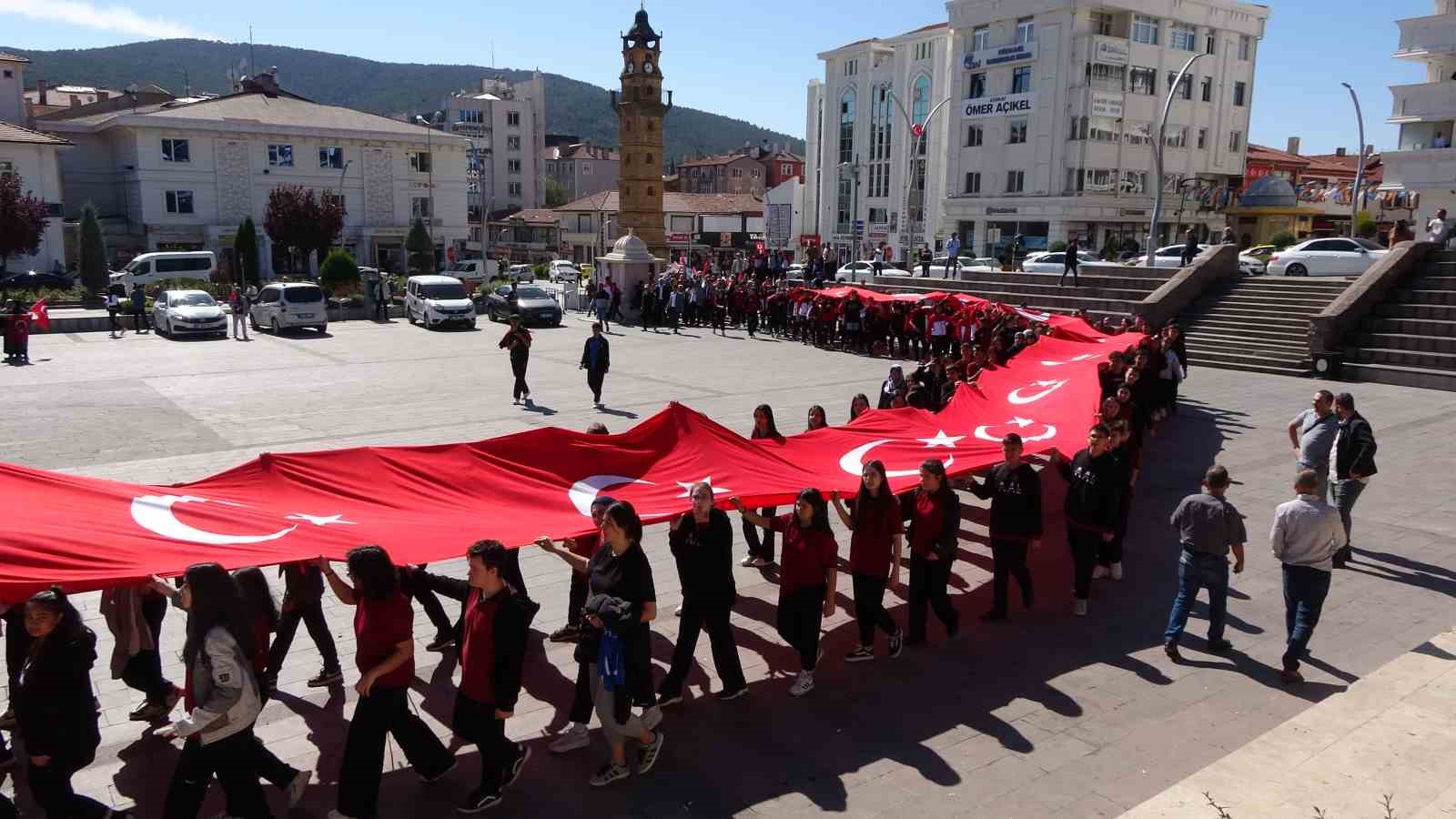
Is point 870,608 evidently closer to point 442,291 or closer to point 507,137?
point 442,291

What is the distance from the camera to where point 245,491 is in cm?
696

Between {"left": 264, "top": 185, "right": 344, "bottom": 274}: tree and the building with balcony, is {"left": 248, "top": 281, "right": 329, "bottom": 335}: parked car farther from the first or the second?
the building with balcony

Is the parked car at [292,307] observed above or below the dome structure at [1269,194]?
below

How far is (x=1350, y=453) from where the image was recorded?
31.5 feet

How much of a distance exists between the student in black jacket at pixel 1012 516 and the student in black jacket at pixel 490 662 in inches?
167

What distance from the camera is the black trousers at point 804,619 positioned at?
7.18 m

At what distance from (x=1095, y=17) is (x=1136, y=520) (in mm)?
57832

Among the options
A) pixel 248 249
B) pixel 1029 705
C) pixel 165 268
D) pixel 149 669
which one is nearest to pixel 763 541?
pixel 1029 705

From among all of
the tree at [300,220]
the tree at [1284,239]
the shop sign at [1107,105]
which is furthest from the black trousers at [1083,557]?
the shop sign at [1107,105]

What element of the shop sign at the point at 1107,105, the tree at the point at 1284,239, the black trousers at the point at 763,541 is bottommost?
the black trousers at the point at 763,541

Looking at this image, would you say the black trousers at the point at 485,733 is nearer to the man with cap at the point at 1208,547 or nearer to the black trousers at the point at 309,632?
the black trousers at the point at 309,632

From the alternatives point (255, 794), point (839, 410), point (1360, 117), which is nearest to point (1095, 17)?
point (1360, 117)

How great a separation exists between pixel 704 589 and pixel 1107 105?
61.3 meters

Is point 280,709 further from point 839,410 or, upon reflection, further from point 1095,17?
point 1095,17
